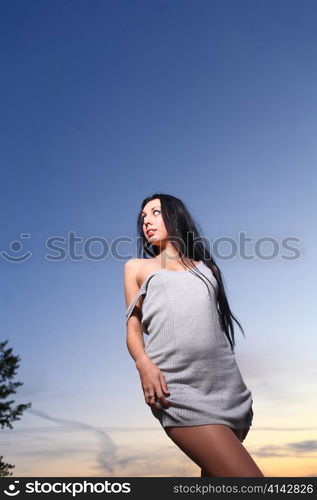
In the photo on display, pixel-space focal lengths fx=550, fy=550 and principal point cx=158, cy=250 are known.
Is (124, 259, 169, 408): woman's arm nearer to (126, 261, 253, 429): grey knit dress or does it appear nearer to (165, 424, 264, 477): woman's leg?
(126, 261, 253, 429): grey knit dress

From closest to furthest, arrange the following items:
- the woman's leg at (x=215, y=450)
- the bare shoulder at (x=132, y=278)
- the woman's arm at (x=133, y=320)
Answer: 1. the woman's leg at (x=215, y=450)
2. the woman's arm at (x=133, y=320)
3. the bare shoulder at (x=132, y=278)

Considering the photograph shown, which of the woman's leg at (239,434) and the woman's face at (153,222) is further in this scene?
the woman's face at (153,222)

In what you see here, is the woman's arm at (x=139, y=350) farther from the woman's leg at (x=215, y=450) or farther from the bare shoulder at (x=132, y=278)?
the woman's leg at (x=215, y=450)

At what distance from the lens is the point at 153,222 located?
405cm

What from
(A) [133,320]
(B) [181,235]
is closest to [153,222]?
(B) [181,235]

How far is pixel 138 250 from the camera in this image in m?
4.16

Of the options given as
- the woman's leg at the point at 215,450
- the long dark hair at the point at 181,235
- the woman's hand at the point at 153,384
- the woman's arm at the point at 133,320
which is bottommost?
the woman's leg at the point at 215,450

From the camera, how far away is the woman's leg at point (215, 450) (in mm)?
2957

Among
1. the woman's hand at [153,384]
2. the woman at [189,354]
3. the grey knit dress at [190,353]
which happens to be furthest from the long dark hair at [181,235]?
the woman's hand at [153,384]

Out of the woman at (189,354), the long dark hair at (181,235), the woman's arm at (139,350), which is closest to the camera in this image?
the woman at (189,354)

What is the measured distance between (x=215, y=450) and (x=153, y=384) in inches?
19.6

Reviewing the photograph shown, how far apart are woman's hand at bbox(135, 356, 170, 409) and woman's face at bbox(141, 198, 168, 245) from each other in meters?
1.08
